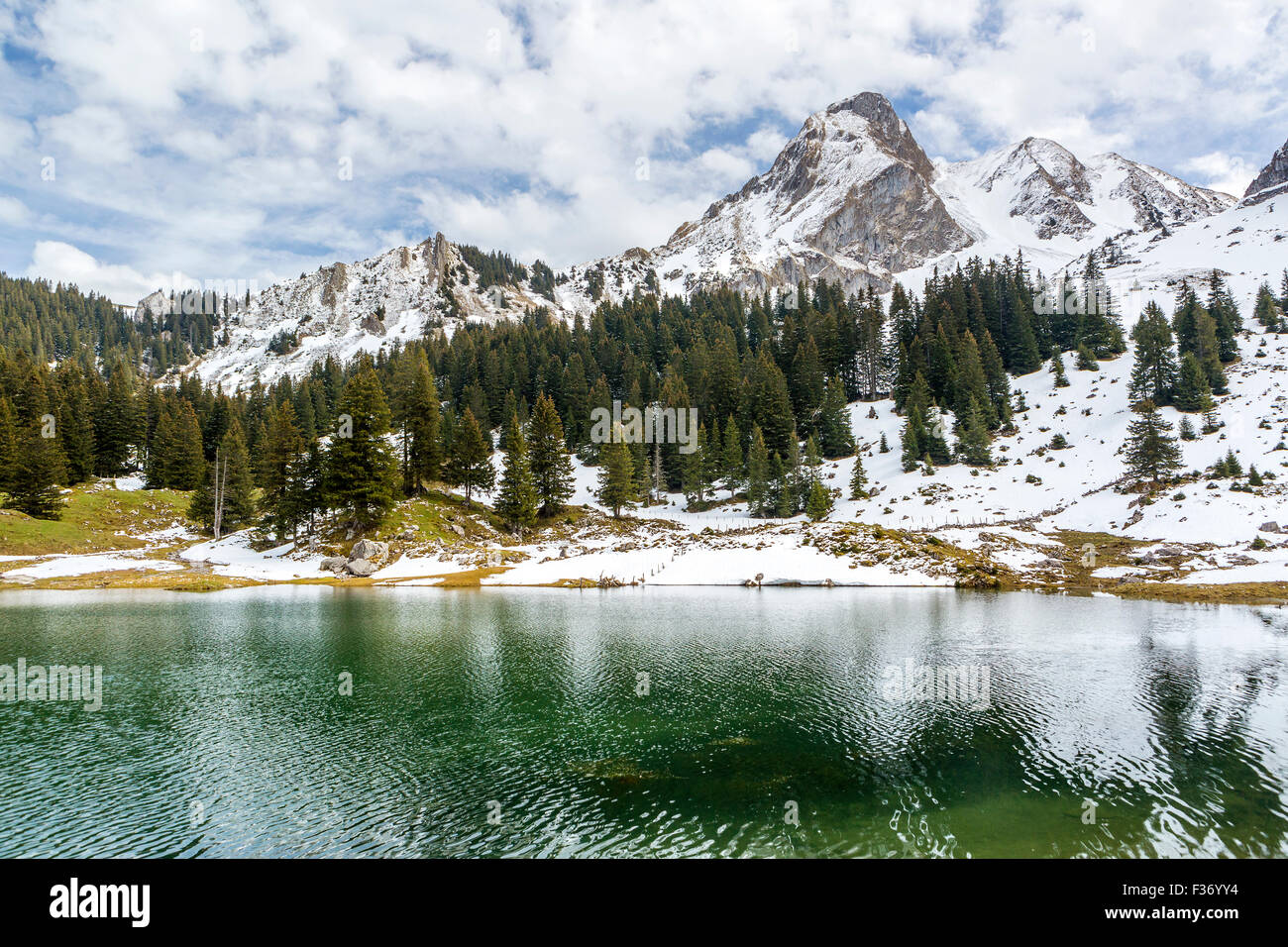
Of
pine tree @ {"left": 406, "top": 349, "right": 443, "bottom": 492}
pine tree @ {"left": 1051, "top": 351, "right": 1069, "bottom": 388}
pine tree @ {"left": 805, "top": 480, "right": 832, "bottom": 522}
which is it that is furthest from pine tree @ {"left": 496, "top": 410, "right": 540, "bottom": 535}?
pine tree @ {"left": 1051, "top": 351, "right": 1069, "bottom": 388}

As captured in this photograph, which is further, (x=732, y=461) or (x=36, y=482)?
(x=732, y=461)

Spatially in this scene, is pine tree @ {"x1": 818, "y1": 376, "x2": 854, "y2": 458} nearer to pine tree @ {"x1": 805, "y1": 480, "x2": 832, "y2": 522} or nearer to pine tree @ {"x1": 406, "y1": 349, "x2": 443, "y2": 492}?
pine tree @ {"x1": 805, "y1": 480, "x2": 832, "y2": 522}

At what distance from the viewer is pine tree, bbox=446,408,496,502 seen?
270 ft

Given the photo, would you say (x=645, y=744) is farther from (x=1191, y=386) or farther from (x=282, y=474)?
(x=1191, y=386)

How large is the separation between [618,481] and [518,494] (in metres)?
16.5

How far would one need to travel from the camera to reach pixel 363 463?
68.6m

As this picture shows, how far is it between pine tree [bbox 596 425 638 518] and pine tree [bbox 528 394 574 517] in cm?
605

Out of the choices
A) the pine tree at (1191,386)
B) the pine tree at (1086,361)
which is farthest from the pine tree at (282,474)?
the pine tree at (1086,361)

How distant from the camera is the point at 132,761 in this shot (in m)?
16.0

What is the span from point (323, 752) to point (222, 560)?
61.7 meters

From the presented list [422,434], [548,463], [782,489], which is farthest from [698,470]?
[422,434]

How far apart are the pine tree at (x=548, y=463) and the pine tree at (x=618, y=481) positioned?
6054mm
